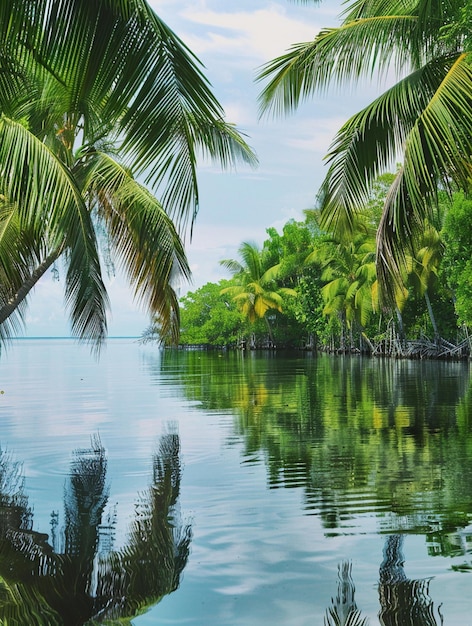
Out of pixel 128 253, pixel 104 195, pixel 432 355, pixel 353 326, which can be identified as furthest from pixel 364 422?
pixel 353 326

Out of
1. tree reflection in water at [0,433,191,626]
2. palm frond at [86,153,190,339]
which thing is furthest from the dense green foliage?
tree reflection in water at [0,433,191,626]

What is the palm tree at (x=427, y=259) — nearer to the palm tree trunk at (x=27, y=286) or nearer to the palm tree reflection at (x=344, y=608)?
the palm tree trunk at (x=27, y=286)

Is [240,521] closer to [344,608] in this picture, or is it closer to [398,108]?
[344,608]

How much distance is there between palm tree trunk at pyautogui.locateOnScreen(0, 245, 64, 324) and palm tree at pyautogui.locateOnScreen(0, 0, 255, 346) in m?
0.02

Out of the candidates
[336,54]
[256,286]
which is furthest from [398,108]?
[256,286]

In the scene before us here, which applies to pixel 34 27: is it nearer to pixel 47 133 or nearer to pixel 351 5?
pixel 47 133

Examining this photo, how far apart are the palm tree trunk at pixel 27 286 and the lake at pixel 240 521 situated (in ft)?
5.84

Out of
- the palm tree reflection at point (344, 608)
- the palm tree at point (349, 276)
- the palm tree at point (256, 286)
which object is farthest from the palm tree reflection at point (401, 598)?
the palm tree at point (256, 286)

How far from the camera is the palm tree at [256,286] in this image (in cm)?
5519

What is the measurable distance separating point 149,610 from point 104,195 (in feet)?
30.0

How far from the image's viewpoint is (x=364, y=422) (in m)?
12.1

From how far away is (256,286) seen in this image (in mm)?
55656

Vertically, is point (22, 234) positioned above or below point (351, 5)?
below

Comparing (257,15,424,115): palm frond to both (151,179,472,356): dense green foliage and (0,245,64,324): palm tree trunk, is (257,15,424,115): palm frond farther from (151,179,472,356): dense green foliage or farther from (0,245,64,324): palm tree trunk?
(151,179,472,356): dense green foliage
